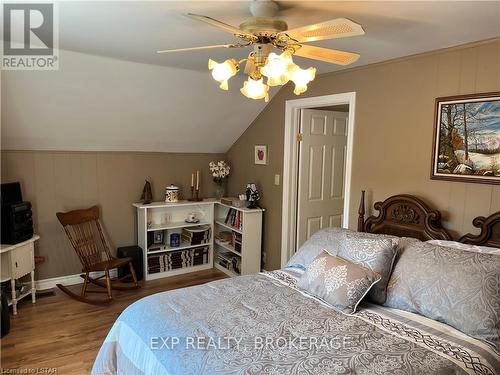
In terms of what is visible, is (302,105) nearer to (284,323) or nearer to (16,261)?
(284,323)

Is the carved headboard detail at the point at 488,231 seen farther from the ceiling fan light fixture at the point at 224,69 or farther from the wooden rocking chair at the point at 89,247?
the wooden rocking chair at the point at 89,247

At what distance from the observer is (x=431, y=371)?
1.45 m

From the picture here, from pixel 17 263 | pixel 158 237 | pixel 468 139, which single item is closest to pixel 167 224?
pixel 158 237

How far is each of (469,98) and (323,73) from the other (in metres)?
1.35

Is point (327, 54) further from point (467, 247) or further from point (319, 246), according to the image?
point (467, 247)

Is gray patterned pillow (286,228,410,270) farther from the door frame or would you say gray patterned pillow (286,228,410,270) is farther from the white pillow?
the door frame

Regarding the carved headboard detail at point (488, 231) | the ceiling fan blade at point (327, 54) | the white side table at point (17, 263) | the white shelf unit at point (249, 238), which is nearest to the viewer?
the ceiling fan blade at point (327, 54)

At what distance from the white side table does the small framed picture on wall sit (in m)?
2.42

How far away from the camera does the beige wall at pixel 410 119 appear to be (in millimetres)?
2316

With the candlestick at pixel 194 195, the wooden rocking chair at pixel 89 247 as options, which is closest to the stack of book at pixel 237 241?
the candlestick at pixel 194 195

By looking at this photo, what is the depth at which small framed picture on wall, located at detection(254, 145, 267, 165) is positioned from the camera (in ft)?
13.5

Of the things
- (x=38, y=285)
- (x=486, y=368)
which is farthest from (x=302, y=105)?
(x=38, y=285)

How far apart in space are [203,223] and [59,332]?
2.03 meters

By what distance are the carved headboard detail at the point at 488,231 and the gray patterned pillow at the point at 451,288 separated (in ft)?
1.18
